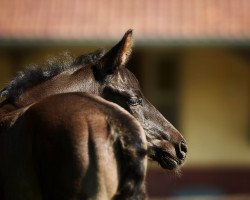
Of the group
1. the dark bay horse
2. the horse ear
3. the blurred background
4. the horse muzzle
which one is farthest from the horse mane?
the blurred background

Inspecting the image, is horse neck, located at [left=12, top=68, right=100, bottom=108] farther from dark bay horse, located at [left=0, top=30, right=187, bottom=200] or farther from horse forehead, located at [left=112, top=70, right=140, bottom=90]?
dark bay horse, located at [left=0, top=30, right=187, bottom=200]

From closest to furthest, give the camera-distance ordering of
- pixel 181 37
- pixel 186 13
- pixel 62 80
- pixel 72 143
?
pixel 72 143 < pixel 62 80 < pixel 181 37 < pixel 186 13

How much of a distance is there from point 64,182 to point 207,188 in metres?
13.2

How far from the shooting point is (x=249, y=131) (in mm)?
18047

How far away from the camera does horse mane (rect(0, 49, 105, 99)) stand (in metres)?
5.71

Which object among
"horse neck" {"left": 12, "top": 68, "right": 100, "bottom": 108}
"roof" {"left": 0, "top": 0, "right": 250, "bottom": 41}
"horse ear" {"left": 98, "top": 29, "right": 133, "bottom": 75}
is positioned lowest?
"roof" {"left": 0, "top": 0, "right": 250, "bottom": 41}

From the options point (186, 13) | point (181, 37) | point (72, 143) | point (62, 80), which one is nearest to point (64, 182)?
point (72, 143)

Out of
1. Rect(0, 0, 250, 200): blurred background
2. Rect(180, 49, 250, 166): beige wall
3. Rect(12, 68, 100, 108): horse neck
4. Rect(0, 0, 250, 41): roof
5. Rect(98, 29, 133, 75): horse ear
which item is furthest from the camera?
Rect(180, 49, 250, 166): beige wall

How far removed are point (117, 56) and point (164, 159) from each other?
720mm

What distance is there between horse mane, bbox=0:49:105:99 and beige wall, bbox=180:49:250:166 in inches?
467

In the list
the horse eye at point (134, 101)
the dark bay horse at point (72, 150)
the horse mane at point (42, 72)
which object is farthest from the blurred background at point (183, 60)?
the dark bay horse at point (72, 150)

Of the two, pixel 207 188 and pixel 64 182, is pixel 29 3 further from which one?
pixel 64 182

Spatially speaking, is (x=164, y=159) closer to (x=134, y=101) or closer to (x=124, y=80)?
(x=134, y=101)

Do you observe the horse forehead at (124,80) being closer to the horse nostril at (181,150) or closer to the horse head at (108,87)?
the horse head at (108,87)
